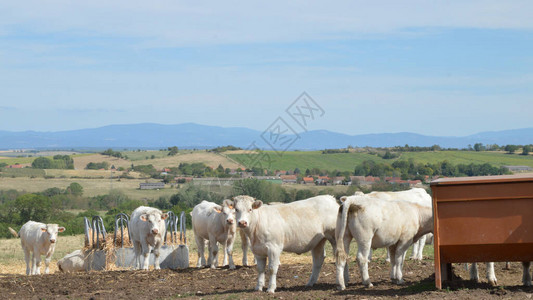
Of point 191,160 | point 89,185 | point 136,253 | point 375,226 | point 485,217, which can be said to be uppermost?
Answer: point 485,217

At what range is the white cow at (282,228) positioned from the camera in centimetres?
1380

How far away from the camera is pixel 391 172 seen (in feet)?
269

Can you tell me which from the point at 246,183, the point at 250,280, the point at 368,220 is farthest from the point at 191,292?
the point at 246,183

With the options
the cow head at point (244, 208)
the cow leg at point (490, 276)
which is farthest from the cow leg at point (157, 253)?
the cow leg at point (490, 276)

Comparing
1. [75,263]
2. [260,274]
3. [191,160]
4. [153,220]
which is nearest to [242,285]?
[260,274]

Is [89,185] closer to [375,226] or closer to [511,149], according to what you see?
[511,149]

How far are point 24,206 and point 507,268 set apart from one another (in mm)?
47503

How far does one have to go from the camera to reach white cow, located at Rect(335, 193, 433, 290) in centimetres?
1319

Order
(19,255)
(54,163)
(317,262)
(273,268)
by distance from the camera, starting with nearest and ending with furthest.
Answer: (273,268)
(317,262)
(19,255)
(54,163)

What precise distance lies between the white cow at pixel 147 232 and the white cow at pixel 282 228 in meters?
5.94

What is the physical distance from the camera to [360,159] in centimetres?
10712

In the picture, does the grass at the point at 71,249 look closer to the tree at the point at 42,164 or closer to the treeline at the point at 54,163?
the treeline at the point at 54,163

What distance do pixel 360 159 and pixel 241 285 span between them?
93.4 metres

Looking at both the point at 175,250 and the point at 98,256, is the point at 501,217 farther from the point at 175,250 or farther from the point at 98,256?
the point at 98,256
